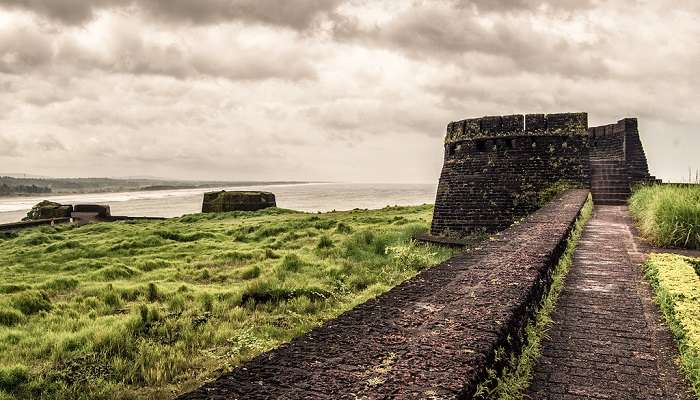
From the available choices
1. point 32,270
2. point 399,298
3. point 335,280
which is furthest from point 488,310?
point 32,270

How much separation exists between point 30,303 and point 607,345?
9711 mm

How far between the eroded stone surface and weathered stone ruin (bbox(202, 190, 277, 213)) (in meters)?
32.7

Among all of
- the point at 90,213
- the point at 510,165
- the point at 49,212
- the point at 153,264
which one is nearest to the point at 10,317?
the point at 153,264

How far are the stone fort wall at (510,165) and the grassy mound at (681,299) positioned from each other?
26.2 feet

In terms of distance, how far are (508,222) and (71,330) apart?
10.6m

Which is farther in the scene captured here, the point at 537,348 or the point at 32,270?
the point at 32,270

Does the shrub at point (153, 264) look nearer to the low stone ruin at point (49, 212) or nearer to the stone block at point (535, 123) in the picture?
the stone block at point (535, 123)

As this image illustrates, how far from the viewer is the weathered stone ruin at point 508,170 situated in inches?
512

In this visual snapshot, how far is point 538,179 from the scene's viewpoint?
43.0 ft

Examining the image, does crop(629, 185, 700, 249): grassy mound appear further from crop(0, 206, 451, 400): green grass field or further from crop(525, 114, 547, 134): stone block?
crop(525, 114, 547, 134): stone block

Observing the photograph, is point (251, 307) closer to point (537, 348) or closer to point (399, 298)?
point (399, 298)

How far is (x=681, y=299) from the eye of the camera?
366 cm

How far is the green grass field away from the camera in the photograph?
227 inches

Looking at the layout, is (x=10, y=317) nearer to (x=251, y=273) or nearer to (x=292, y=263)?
(x=251, y=273)
